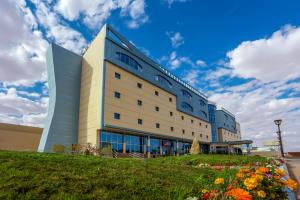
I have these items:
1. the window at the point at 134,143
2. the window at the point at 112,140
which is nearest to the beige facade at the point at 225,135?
the window at the point at 134,143

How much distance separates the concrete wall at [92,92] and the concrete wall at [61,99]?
948 millimetres

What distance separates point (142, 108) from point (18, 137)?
18.5 m

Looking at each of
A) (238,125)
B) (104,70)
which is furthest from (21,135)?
(238,125)

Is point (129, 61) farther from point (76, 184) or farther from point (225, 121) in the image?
point (225, 121)

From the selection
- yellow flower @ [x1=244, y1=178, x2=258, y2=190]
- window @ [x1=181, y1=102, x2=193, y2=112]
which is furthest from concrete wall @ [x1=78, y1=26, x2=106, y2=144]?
yellow flower @ [x1=244, y1=178, x2=258, y2=190]

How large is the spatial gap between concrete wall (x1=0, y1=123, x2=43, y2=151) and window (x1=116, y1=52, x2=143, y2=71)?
1741cm

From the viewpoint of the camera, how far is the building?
26.1 metres

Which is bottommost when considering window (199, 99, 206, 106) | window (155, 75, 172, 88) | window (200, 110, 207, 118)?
window (200, 110, 207, 118)

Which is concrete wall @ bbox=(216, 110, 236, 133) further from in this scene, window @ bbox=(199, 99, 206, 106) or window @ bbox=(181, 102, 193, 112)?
window @ bbox=(181, 102, 193, 112)

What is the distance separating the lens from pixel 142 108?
31.6 m

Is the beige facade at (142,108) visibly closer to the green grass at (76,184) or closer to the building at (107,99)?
the building at (107,99)

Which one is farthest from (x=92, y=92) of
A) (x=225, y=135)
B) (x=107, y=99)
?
(x=225, y=135)

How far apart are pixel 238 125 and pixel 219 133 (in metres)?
29.2

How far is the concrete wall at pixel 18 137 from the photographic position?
29.8 meters
